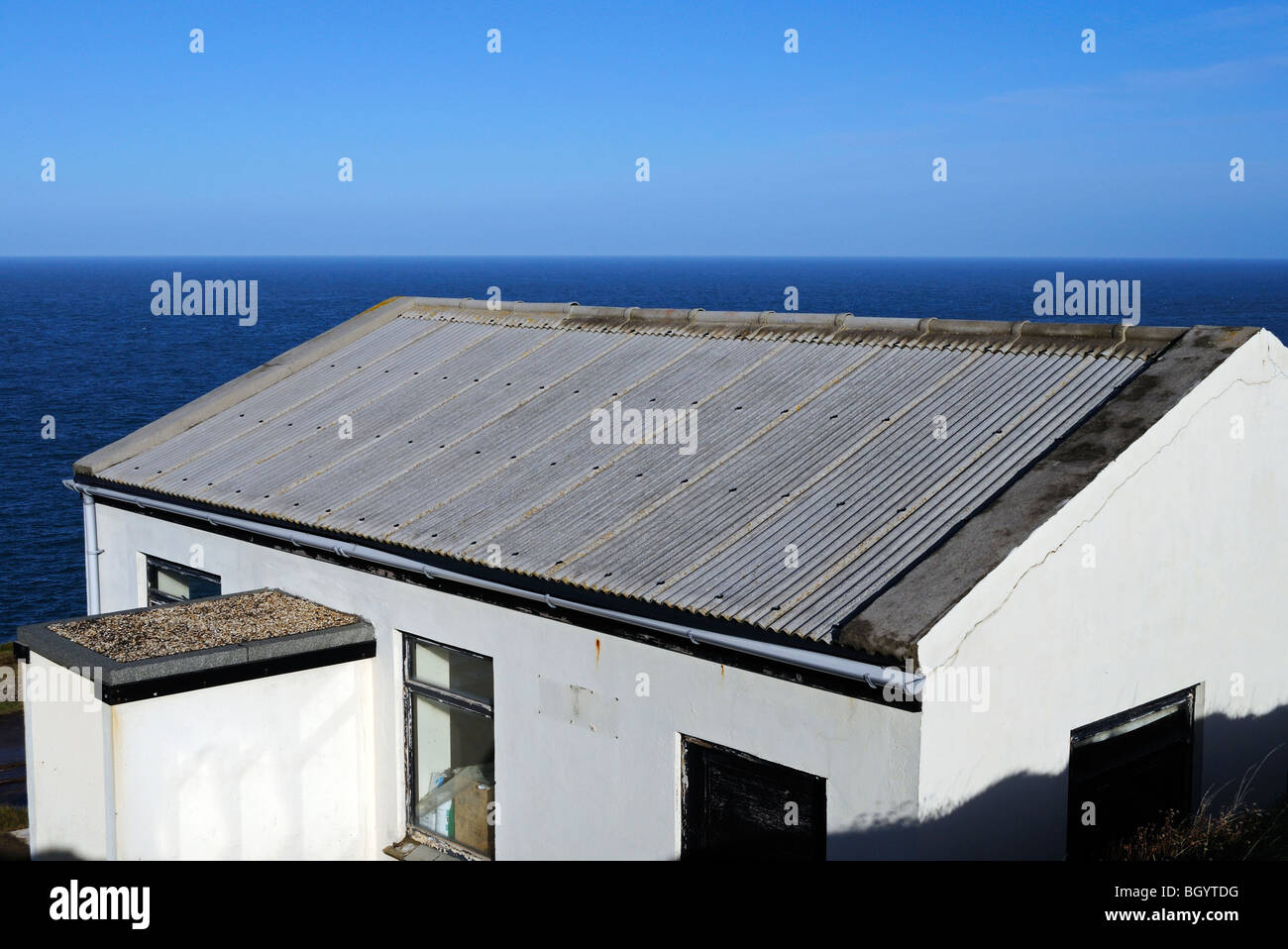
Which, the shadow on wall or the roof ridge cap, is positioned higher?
the roof ridge cap

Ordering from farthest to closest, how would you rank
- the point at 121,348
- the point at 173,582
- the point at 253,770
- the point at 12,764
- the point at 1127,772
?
the point at 121,348 < the point at 12,764 < the point at 173,582 < the point at 253,770 < the point at 1127,772

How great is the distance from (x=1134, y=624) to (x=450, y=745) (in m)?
5.29

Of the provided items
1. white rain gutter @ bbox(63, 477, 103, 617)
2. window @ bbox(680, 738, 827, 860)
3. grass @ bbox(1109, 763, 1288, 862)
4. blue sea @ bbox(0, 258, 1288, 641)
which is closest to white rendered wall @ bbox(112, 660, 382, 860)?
window @ bbox(680, 738, 827, 860)

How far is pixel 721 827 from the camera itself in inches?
313

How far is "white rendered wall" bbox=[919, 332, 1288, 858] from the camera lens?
695 cm

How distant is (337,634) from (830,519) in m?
4.15

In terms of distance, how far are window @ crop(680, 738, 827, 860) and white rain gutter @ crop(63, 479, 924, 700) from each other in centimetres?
77

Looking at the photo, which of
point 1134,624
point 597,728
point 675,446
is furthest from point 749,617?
point 675,446

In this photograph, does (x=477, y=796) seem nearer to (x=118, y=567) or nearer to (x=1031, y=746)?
(x=1031, y=746)

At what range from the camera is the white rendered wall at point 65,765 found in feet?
30.1

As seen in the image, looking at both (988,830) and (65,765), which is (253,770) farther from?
(988,830)

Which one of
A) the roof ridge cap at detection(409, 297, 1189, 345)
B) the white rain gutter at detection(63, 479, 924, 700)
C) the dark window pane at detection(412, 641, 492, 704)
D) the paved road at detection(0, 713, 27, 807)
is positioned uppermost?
the roof ridge cap at detection(409, 297, 1189, 345)

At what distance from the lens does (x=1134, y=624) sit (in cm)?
800

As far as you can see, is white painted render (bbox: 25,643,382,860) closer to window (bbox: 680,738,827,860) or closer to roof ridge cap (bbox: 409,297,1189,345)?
window (bbox: 680,738,827,860)
